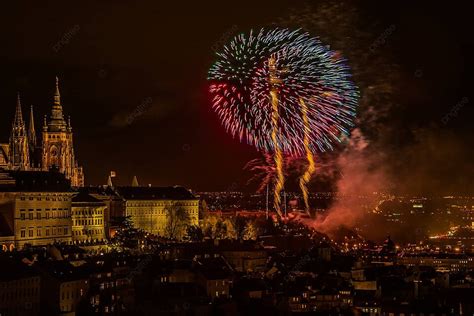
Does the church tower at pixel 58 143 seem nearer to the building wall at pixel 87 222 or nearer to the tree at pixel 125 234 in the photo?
the tree at pixel 125 234

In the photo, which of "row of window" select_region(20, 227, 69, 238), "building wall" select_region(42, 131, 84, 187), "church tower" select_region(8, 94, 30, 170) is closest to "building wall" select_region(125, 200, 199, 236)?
"building wall" select_region(42, 131, 84, 187)

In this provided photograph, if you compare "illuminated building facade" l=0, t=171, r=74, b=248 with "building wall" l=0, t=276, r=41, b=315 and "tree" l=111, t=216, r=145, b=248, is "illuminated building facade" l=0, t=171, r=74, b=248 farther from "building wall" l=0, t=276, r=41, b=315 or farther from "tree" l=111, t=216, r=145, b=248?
"building wall" l=0, t=276, r=41, b=315

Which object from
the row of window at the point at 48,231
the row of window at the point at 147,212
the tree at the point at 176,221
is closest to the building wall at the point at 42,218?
the row of window at the point at 48,231

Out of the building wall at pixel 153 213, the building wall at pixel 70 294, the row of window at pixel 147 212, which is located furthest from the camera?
the row of window at pixel 147 212

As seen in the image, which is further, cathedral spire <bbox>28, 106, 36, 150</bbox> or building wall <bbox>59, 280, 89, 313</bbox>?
cathedral spire <bbox>28, 106, 36, 150</bbox>

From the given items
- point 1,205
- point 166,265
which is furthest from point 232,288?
point 1,205

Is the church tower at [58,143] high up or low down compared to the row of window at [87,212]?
up

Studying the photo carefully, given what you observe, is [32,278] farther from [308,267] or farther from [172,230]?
[172,230]
